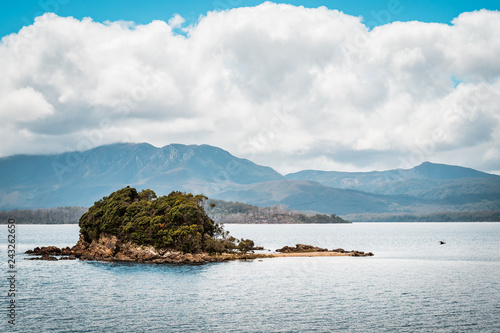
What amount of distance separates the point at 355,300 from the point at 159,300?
27.9 m

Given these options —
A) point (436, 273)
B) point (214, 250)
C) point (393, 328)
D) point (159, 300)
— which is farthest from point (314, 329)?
point (214, 250)

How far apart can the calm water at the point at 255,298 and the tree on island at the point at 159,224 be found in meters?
14.7

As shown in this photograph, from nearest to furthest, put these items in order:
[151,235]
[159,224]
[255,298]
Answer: [255,298], [159,224], [151,235]

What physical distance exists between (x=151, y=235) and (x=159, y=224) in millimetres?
3872

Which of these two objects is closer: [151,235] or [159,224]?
[159,224]

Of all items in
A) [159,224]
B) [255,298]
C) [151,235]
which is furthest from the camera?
[151,235]

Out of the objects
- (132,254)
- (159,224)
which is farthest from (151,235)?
(132,254)

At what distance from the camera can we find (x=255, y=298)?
67.2 meters

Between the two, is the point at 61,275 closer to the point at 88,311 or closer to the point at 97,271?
the point at 97,271

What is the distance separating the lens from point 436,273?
9344 centimetres

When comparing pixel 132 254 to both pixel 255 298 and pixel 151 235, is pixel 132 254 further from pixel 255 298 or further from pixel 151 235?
pixel 255 298

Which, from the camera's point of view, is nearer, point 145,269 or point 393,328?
point 393,328

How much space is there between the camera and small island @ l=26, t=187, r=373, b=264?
390 feet

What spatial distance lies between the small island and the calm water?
44.2ft
